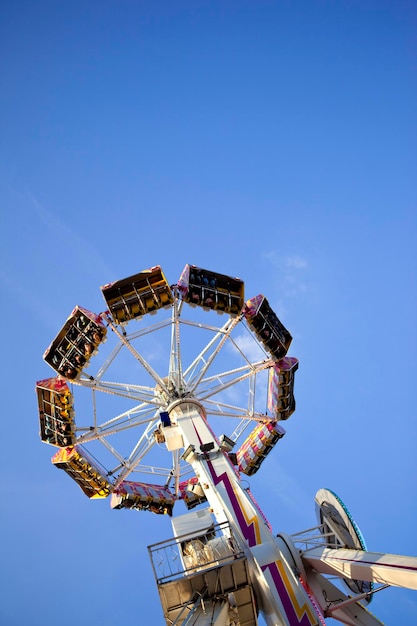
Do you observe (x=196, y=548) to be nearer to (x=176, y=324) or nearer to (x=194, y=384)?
(x=194, y=384)

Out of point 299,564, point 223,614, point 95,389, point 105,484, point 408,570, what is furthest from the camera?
point 105,484

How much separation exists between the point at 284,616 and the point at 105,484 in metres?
12.5

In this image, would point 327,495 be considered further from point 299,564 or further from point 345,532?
point 299,564

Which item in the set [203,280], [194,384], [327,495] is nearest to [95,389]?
[194,384]

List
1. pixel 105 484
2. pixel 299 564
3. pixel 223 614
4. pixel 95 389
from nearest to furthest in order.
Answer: pixel 223 614, pixel 299 564, pixel 95 389, pixel 105 484

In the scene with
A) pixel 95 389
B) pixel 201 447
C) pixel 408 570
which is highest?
pixel 95 389

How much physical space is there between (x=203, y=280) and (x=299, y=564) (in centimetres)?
1182

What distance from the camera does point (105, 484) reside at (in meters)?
23.5

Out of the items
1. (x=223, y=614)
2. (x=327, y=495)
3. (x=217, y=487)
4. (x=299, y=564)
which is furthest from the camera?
(x=327, y=495)

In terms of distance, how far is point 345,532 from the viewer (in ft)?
56.9

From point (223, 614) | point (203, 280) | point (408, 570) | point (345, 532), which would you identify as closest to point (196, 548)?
point (223, 614)

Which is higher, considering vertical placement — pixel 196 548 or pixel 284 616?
pixel 196 548

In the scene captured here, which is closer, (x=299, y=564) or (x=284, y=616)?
(x=284, y=616)

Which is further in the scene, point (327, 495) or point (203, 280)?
point (203, 280)
